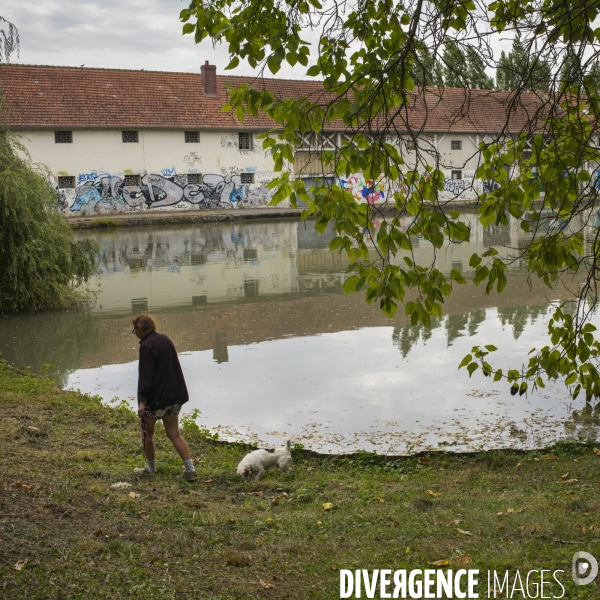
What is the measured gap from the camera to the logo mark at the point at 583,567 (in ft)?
14.0

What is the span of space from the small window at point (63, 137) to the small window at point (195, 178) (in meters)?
6.54

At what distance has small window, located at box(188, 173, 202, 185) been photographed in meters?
41.6

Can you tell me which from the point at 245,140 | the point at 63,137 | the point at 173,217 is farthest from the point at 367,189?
the point at 245,140

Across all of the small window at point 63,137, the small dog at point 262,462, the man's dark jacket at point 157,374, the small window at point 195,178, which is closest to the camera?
the man's dark jacket at point 157,374

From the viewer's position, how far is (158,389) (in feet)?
23.0

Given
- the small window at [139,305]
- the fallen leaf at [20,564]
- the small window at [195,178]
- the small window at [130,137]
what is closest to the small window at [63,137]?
the small window at [130,137]

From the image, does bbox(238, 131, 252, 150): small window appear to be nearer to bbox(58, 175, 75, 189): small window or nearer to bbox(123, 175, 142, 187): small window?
bbox(123, 175, 142, 187): small window

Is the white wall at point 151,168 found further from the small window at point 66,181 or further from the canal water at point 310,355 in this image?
the canal water at point 310,355

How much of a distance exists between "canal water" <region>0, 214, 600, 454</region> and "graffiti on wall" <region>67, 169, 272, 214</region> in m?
18.2

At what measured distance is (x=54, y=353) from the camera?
12617 millimetres

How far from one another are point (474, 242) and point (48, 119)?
22519 millimetres

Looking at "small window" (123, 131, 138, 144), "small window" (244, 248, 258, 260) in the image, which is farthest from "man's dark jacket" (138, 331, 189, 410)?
"small window" (123, 131, 138, 144)

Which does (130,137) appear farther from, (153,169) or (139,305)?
(139,305)

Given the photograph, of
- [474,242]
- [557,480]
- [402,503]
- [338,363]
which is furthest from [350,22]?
[474,242]
